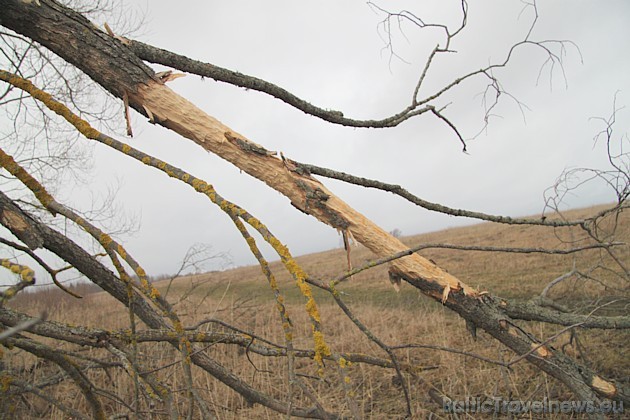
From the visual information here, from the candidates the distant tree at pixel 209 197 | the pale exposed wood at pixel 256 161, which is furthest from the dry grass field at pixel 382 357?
the pale exposed wood at pixel 256 161

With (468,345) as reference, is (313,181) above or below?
above

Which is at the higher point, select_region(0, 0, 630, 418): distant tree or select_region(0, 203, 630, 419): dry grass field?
select_region(0, 0, 630, 418): distant tree

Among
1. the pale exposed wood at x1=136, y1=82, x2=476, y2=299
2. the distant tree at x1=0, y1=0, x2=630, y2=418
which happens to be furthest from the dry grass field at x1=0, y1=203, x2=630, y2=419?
the pale exposed wood at x1=136, y1=82, x2=476, y2=299

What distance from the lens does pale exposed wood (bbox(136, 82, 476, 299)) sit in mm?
1889

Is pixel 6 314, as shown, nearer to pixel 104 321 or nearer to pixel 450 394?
pixel 450 394

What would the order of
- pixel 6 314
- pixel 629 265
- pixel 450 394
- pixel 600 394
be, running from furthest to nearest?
pixel 629 265 → pixel 450 394 → pixel 600 394 → pixel 6 314

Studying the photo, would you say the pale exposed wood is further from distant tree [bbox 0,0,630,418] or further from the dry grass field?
the dry grass field

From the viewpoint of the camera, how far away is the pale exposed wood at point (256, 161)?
189 cm

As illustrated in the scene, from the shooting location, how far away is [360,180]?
6.89 feet

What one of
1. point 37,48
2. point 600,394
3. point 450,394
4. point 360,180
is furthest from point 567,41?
point 37,48

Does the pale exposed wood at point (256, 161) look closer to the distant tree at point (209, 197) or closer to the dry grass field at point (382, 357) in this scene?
the distant tree at point (209, 197)

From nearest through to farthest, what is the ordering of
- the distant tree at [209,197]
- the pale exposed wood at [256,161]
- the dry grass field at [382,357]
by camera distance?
the distant tree at [209,197] → the pale exposed wood at [256,161] → the dry grass field at [382,357]

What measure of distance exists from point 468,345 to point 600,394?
2456 mm

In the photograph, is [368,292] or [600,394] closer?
[600,394]
